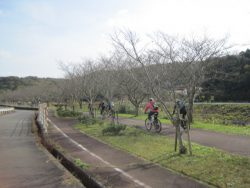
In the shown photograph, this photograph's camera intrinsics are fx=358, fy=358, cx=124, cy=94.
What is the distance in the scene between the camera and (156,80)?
39.8 ft

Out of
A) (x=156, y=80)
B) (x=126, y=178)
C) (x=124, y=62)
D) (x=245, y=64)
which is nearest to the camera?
(x=126, y=178)

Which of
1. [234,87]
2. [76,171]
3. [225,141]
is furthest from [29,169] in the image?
[234,87]

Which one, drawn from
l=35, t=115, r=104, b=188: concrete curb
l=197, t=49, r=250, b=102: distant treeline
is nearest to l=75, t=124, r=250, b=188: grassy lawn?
l=35, t=115, r=104, b=188: concrete curb

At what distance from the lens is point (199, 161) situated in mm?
8766

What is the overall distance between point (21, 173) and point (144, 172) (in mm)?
3014

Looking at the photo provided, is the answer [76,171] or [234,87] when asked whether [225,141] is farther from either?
[234,87]

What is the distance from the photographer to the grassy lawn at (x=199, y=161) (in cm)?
709

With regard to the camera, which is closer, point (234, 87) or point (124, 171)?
point (124, 171)

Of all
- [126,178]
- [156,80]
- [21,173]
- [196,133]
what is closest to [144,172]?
[126,178]

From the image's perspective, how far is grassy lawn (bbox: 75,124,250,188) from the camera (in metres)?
7.09

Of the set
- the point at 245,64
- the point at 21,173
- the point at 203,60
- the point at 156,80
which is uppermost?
the point at 245,64

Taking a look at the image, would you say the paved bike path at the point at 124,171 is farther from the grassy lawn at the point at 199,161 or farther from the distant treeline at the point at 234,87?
the distant treeline at the point at 234,87

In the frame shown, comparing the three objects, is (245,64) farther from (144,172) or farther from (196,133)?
(144,172)

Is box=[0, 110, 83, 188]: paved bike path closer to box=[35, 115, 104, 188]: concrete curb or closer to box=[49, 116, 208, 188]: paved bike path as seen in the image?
box=[35, 115, 104, 188]: concrete curb
